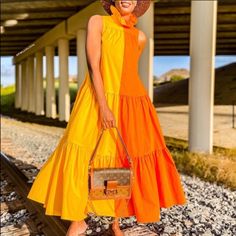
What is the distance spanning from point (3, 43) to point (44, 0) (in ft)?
57.7

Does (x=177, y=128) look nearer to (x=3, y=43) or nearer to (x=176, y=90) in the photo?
(x=176, y=90)

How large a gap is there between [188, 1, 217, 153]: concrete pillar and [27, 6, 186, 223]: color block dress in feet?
22.2

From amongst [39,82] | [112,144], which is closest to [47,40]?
[39,82]

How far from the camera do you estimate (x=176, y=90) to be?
30703mm

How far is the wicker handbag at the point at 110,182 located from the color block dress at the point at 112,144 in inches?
2.6

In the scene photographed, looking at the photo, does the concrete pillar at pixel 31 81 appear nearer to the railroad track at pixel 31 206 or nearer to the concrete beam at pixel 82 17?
the concrete beam at pixel 82 17

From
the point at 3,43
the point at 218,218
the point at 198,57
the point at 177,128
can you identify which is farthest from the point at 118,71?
the point at 3,43

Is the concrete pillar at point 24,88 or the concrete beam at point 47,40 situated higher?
the concrete beam at point 47,40

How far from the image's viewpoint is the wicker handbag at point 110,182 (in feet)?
10.6

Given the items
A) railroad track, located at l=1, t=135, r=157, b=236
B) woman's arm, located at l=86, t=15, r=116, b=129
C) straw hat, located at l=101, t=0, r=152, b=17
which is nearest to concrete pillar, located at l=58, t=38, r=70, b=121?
railroad track, located at l=1, t=135, r=157, b=236

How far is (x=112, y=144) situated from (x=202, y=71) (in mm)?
7125

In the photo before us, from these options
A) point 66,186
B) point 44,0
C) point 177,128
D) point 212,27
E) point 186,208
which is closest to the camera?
point 66,186

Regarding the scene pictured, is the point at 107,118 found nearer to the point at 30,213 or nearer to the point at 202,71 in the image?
the point at 30,213

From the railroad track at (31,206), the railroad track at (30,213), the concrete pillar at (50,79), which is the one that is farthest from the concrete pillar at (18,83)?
the railroad track at (31,206)
